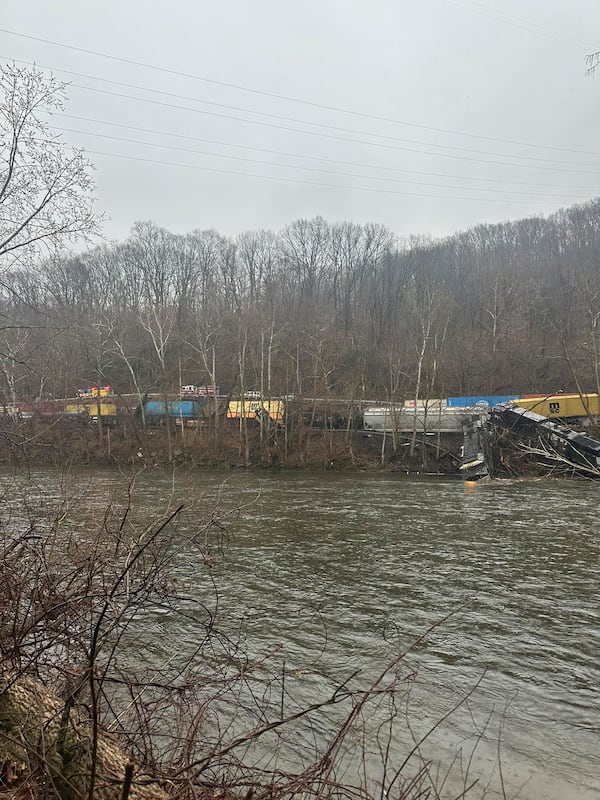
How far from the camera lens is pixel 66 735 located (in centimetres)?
321

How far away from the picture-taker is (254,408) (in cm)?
3728

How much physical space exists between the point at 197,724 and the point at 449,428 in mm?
32967

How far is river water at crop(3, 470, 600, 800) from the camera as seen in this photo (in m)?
6.23

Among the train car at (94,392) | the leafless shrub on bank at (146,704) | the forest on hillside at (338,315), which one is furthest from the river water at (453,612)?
the train car at (94,392)

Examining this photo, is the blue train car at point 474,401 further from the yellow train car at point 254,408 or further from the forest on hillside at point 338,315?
the yellow train car at point 254,408

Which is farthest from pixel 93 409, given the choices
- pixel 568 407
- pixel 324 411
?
pixel 568 407

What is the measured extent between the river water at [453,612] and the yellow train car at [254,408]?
16.2 m

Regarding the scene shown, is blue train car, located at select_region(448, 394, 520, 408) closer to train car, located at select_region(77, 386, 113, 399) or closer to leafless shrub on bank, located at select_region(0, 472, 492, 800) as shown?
train car, located at select_region(77, 386, 113, 399)

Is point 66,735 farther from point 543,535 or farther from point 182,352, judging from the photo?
point 182,352

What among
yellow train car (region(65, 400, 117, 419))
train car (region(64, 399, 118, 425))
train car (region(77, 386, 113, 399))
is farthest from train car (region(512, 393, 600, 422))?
train car (region(77, 386, 113, 399))

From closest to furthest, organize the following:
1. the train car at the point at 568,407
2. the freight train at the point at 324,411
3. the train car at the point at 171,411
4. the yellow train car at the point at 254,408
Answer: the train car at the point at 568,407 < the freight train at the point at 324,411 < the yellow train car at the point at 254,408 < the train car at the point at 171,411

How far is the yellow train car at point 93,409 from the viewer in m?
39.0

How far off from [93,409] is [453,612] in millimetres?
37375

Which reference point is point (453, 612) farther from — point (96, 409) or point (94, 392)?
point (94, 392)
